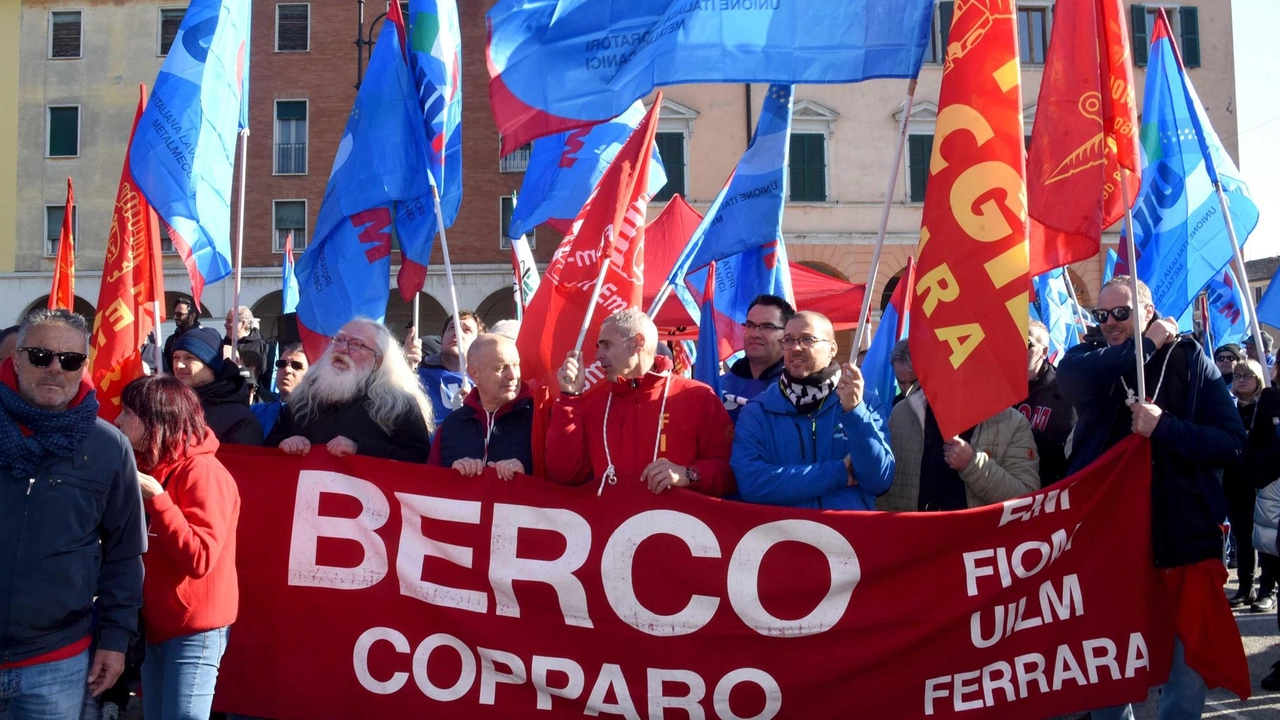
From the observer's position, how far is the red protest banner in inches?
174

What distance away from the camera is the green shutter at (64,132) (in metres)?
29.9

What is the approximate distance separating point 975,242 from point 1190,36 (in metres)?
28.6

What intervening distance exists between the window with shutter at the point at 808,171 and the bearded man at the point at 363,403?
76.9ft

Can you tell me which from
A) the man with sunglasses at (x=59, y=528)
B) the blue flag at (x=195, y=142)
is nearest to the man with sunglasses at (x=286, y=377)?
the blue flag at (x=195, y=142)

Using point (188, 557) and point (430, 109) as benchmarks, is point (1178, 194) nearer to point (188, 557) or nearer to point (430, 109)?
point (430, 109)

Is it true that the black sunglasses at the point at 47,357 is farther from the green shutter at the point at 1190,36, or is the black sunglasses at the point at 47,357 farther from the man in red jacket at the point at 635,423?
the green shutter at the point at 1190,36

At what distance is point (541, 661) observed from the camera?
4559 mm

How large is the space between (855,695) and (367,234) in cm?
383

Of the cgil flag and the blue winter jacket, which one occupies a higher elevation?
the cgil flag

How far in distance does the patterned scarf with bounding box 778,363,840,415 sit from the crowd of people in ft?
0.06

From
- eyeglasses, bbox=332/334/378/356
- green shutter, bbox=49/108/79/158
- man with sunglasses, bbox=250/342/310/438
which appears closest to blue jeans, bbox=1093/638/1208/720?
eyeglasses, bbox=332/334/378/356

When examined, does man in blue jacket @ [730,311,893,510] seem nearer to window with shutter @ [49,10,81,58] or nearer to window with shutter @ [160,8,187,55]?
window with shutter @ [160,8,187,55]

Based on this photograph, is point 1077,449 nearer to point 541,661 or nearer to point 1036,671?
point 1036,671

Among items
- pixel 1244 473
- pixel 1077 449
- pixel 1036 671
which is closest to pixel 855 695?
pixel 1036 671
